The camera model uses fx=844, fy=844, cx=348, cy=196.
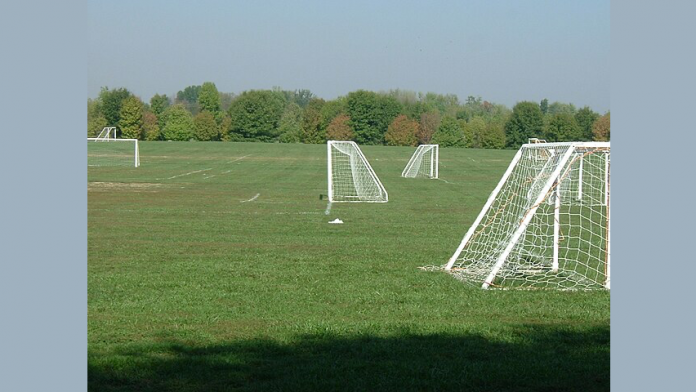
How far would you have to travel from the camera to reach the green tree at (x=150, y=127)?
10062 centimetres

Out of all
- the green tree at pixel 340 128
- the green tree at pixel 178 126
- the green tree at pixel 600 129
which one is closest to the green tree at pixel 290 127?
the green tree at pixel 340 128

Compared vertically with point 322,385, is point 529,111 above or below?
above

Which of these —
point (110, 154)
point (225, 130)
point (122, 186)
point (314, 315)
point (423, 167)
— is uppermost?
point (225, 130)

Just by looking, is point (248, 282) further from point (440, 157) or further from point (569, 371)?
point (440, 157)

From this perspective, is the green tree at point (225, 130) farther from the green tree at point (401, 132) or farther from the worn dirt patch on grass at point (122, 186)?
the worn dirt patch on grass at point (122, 186)

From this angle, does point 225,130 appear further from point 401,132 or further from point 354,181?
point 354,181

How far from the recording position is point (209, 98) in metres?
115

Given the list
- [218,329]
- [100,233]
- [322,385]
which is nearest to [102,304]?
[218,329]

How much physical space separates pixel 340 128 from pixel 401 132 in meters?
7.46

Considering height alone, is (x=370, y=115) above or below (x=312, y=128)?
above

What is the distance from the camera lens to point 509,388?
6.32 meters

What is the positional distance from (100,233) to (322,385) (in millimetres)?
12025

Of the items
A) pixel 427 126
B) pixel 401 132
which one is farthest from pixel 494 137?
pixel 401 132

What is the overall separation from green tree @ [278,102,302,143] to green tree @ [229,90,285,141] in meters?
1.06
